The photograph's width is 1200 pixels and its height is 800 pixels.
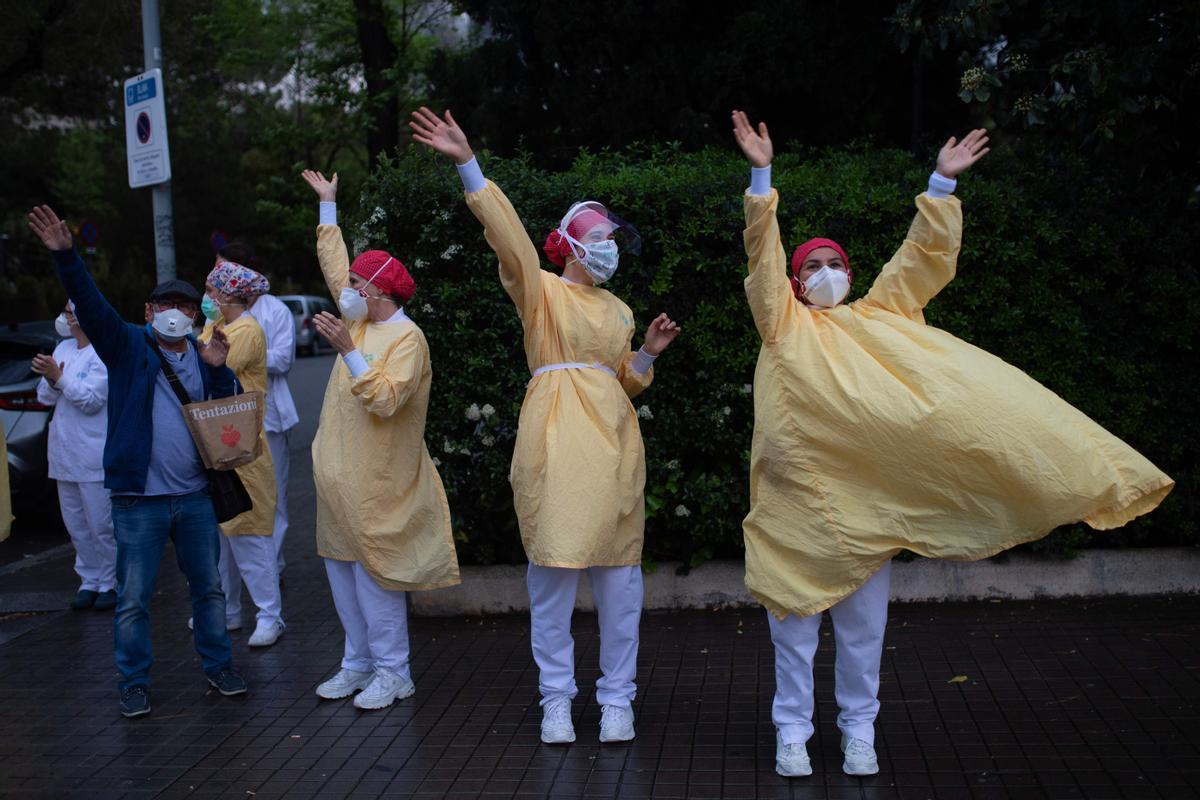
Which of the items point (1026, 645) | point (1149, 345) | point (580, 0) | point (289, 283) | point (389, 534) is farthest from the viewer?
point (289, 283)

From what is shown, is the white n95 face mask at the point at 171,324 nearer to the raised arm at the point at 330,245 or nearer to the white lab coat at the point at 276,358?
the raised arm at the point at 330,245

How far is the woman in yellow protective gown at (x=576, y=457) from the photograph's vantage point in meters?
4.68

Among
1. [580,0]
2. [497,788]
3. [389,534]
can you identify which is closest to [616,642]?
[497,788]

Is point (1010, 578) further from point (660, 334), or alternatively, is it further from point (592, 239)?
point (592, 239)

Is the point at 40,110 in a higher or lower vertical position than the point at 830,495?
higher

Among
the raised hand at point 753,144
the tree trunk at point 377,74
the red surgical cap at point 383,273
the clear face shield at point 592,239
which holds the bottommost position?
the red surgical cap at point 383,273

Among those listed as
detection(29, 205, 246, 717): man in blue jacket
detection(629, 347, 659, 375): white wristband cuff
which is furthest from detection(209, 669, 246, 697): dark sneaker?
detection(629, 347, 659, 375): white wristband cuff

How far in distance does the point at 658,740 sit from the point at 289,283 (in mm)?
41563

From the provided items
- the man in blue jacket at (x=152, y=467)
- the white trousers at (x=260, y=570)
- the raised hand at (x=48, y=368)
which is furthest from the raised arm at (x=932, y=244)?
the raised hand at (x=48, y=368)

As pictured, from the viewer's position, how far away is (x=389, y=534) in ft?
16.9

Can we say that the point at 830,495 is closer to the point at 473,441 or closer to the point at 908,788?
the point at 908,788

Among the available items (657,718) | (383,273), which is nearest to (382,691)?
(657,718)

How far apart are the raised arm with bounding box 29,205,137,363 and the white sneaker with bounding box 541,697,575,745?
237 centimetres

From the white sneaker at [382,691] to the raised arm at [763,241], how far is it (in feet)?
7.79
